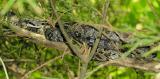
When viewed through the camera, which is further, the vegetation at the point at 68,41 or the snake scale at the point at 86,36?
the snake scale at the point at 86,36

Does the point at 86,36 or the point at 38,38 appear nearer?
the point at 86,36

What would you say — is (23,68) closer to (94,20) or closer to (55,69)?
(55,69)

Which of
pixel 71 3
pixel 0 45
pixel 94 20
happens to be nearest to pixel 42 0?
pixel 71 3

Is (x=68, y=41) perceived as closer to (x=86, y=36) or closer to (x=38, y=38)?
(x=86, y=36)

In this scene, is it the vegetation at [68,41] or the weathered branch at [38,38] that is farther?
the weathered branch at [38,38]

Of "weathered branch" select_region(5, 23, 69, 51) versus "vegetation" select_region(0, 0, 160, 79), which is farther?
"weathered branch" select_region(5, 23, 69, 51)

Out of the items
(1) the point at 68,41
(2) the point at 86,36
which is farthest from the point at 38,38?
(1) the point at 68,41
